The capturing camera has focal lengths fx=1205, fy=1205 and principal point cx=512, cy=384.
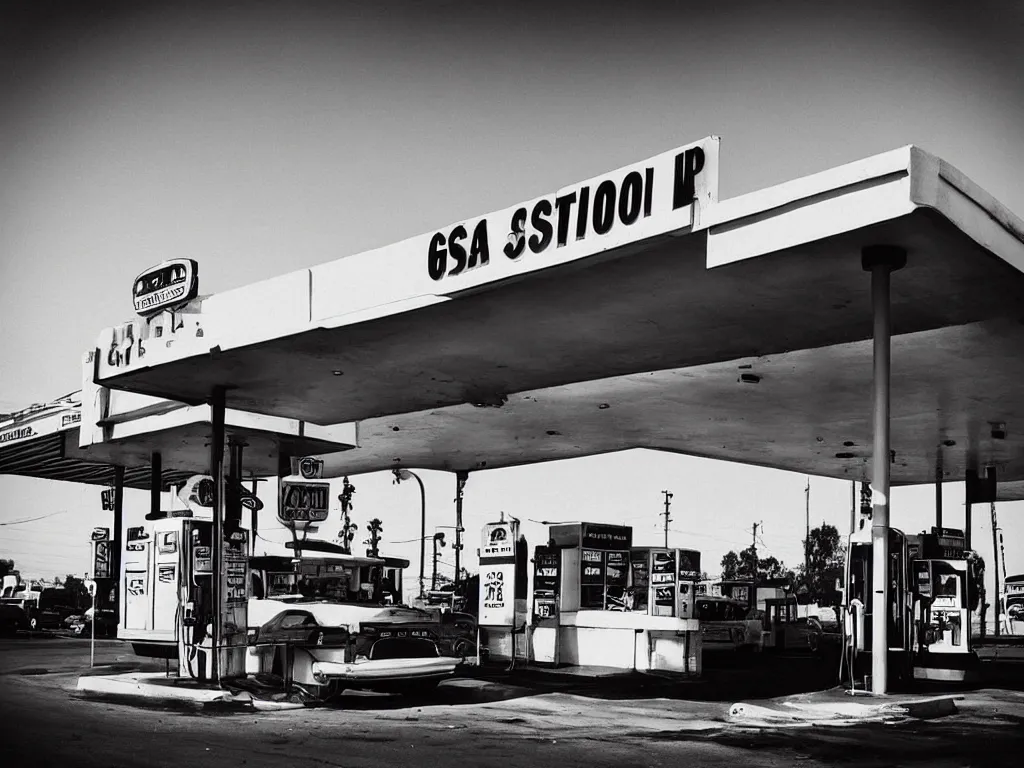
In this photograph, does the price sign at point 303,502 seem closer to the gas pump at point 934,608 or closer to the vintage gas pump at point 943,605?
the gas pump at point 934,608

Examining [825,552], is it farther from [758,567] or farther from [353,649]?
[353,649]

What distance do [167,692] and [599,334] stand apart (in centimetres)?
702

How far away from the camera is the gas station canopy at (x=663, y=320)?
1120 cm

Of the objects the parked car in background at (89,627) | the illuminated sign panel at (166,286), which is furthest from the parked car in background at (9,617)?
the illuminated sign panel at (166,286)

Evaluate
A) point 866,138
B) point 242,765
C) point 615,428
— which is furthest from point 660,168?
point 615,428

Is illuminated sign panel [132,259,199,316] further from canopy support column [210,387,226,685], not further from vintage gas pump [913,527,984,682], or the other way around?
vintage gas pump [913,527,984,682]

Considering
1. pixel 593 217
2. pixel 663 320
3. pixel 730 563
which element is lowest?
pixel 730 563

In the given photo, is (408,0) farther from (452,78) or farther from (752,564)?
(752,564)

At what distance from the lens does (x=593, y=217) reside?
12039 millimetres

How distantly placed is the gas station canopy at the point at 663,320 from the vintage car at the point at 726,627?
8.84m

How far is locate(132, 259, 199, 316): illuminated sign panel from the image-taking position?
16750 millimetres

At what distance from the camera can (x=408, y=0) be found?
8633 mm

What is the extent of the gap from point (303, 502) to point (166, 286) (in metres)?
6.22

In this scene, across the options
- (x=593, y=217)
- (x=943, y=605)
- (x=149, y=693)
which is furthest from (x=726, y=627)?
(x=593, y=217)
